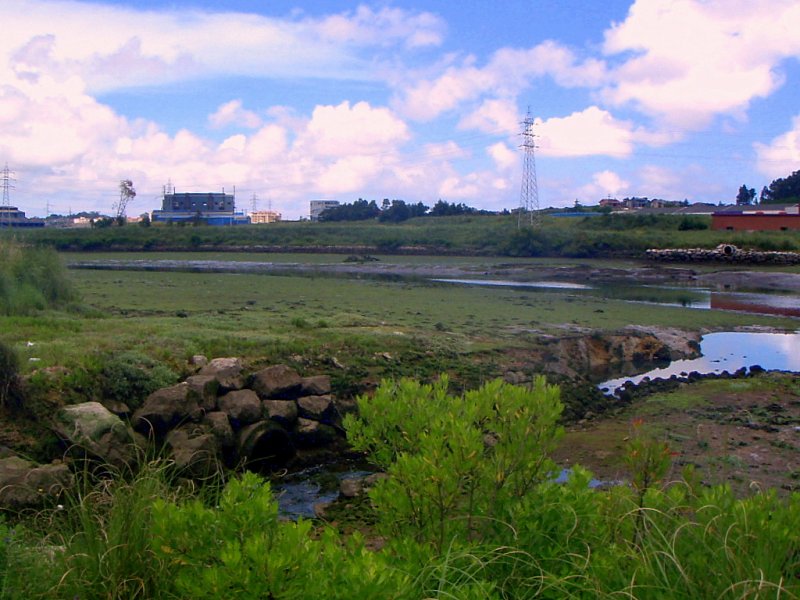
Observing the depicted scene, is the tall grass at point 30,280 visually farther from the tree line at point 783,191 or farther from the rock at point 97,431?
the tree line at point 783,191

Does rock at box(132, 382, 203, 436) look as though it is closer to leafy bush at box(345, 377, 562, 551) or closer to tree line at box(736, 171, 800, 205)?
leafy bush at box(345, 377, 562, 551)

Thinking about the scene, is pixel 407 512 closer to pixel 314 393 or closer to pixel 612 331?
pixel 314 393

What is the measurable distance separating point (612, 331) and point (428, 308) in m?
6.36

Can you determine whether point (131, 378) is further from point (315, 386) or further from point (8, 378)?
point (315, 386)

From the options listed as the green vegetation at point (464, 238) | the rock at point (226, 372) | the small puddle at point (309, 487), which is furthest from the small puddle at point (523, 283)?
the small puddle at point (309, 487)

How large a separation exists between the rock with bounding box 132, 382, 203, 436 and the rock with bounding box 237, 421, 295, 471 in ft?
2.40

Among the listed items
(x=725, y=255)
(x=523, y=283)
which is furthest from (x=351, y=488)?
(x=725, y=255)

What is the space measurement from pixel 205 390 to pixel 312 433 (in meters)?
1.72

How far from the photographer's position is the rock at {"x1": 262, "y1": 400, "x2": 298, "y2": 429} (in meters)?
12.0

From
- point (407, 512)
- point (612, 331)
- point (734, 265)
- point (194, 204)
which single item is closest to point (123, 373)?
point (407, 512)

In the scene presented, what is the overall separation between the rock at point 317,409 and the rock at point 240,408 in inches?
29.3

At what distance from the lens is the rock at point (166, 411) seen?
10852mm

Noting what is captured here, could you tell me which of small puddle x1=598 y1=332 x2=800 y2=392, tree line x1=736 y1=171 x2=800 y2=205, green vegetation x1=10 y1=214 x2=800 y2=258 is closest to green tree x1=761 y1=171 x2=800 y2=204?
tree line x1=736 y1=171 x2=800 y2=205

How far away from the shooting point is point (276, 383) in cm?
1271
